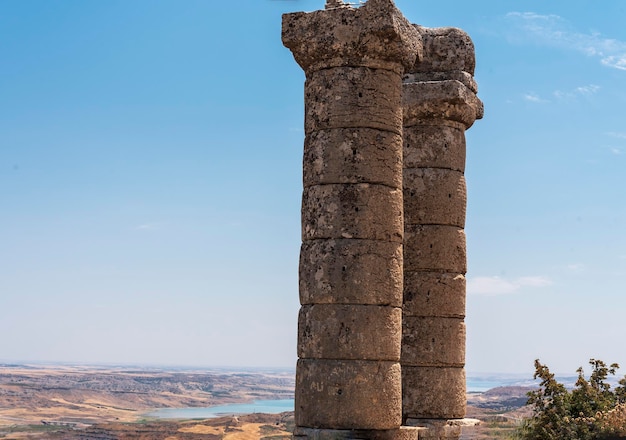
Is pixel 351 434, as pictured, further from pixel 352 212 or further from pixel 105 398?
pixel 105 398

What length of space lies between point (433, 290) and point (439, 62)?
3.98 meters

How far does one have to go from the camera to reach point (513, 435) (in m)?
19.5

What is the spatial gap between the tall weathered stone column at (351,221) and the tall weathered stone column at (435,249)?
11.5 ft

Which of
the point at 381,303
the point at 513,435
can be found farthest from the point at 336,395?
the point at 513,435

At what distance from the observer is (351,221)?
Result: 1299 cm

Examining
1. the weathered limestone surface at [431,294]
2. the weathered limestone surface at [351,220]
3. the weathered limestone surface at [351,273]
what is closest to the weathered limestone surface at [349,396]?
the weathered limestone surface at [351,220]

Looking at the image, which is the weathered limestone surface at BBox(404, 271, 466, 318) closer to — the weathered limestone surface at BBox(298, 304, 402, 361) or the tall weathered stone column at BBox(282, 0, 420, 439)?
the tall weathered stone column at BBox(282, 0, 420, 439)

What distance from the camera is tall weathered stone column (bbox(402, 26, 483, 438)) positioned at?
1670 centimetres

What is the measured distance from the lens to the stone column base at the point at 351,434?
12.6 m

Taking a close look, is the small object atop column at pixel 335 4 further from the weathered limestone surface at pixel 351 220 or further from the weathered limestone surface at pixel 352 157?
the weathered limestone surface at pixel 352 157

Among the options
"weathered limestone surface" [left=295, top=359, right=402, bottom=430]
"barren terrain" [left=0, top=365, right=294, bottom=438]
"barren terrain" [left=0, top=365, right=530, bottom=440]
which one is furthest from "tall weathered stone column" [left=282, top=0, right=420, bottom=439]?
"barren terrain" [left=0, top=365, right=294, bottom=438]

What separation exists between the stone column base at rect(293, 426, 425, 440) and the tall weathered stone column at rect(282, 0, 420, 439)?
13 millimetres

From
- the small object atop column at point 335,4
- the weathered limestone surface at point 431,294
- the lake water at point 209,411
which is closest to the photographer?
the small object atop column at point 335,4

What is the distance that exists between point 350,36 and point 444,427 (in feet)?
22.1
